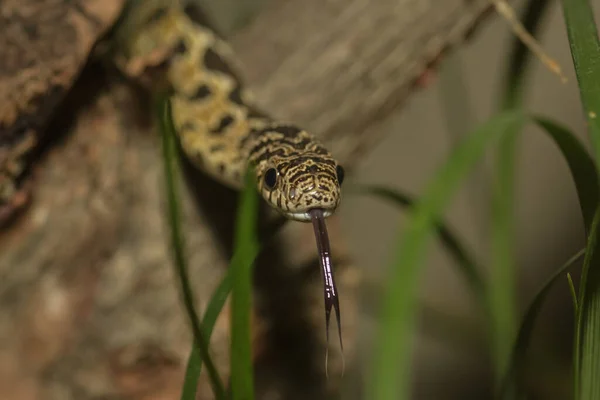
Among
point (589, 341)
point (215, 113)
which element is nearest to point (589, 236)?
point (589, 341)

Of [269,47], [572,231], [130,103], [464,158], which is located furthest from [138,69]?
[572,231]

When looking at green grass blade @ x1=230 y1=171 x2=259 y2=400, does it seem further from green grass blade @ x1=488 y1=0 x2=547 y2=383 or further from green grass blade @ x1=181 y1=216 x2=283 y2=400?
green grass blade @ x1=488 y1=0 x2=547 y2=383

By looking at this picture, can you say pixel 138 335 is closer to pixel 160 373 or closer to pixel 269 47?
pixel 160 373

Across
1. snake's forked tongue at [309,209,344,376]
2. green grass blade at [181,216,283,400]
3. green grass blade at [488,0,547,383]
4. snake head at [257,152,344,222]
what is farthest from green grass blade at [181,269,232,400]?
green grass blade at [488,0,547,383]

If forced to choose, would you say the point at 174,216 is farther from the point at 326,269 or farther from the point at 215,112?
the point at 215,112

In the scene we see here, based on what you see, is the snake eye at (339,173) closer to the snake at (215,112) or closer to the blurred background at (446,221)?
the snake at (215,112)

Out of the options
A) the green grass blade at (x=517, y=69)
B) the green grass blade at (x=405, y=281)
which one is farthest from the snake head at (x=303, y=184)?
the green grass blade at (x=517, y=69)
